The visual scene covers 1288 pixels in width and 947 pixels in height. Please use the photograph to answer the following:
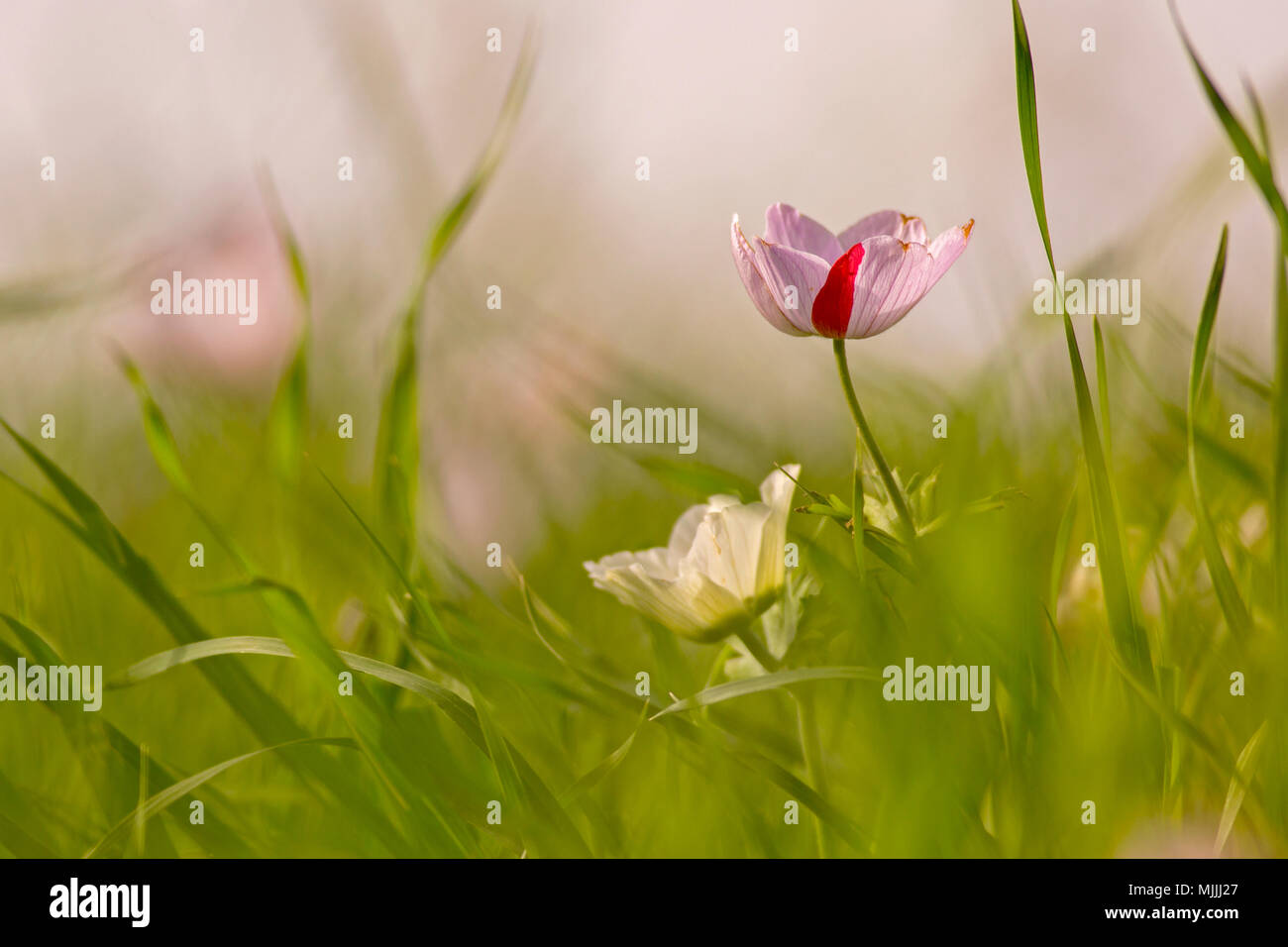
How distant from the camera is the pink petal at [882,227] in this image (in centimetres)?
42

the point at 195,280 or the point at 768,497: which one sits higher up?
the point at 195,280

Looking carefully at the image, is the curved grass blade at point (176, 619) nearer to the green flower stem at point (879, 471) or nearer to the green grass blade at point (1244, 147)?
the green flower stem at point (879, 471)

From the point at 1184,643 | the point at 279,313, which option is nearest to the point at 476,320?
the point at 279,313

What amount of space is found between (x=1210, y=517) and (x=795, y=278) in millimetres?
179

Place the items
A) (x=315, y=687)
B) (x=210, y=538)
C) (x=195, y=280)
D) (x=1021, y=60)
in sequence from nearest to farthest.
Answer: (x=1021, y=60) → (x=315, y=687) → (x=210, y=538) → (x=195, y=280)

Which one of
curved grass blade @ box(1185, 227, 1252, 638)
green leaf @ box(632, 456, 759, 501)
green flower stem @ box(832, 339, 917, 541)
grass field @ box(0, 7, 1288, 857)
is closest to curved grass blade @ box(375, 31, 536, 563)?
grass field @ box(0, 7, 1288, 857)

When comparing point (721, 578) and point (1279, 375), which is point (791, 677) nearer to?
point (721, 578)

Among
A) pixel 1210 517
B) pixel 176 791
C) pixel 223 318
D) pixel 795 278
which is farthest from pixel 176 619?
pixel 223 318

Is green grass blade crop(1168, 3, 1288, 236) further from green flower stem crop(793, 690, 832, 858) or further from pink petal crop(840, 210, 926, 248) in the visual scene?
green flower stem crop(793, 690, 832, 858)

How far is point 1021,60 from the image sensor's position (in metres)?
0.36

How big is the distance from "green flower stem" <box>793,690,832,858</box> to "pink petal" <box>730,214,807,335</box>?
15 cm
